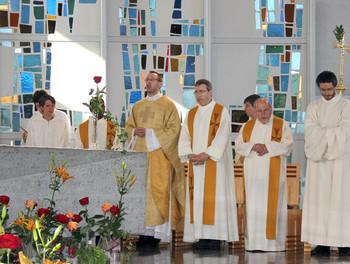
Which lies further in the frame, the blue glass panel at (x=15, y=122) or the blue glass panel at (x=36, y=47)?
the blue glass panel at (x=36, y=47)

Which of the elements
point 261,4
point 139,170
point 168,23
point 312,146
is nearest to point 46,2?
point 168,23

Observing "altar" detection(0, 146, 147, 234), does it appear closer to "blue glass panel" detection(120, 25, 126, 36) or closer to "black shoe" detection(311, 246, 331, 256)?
"black shoe" detection(311, 246, 331, 256)

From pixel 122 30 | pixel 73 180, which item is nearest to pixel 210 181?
pixel 73 180

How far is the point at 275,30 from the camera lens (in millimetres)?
11609

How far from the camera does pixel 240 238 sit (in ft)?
27.6

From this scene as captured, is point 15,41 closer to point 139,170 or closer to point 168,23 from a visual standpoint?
point 168,23

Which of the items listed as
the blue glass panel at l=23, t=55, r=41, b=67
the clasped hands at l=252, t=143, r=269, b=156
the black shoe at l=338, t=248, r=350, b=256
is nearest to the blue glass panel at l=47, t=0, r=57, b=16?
the blue glass panel at l=23, t=55, r=41, b=67

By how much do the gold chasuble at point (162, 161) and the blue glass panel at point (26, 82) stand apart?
3.44 metres

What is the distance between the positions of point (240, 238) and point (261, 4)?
15.6 feet

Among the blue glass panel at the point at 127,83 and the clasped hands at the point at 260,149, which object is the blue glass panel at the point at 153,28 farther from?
the clasped hands at the point at 260,149

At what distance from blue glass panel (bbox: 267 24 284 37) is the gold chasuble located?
3935 millimetres

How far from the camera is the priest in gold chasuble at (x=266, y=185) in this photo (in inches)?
315

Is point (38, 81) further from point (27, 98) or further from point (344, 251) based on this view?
point (344, 251)

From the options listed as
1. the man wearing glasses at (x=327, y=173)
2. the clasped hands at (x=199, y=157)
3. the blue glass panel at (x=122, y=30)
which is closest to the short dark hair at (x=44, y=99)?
the clasped hands at (x=199, y=157)
